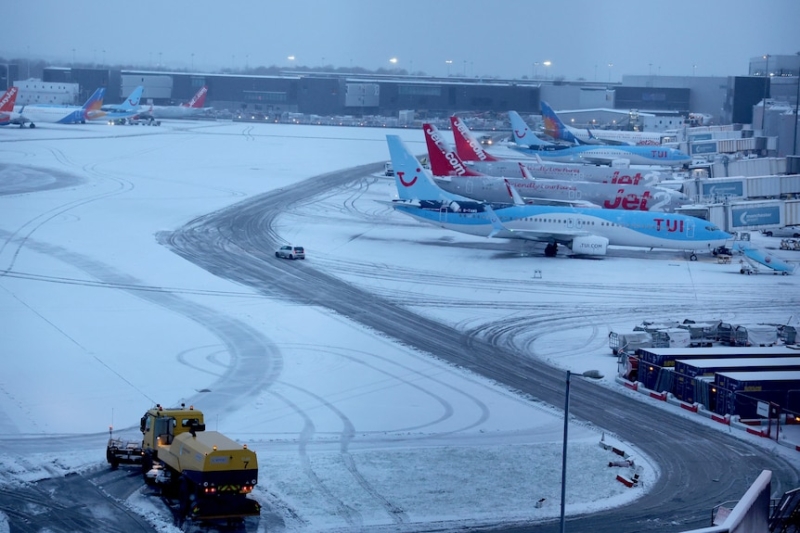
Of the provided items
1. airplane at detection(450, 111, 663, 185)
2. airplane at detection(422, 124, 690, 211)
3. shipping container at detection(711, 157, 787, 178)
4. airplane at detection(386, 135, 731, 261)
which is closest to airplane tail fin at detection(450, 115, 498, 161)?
airplane at detection(450, 111, 663, 185)

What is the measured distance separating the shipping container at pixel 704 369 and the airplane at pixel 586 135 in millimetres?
79263

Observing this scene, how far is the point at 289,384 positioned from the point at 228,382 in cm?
156

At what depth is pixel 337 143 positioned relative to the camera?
383 ft

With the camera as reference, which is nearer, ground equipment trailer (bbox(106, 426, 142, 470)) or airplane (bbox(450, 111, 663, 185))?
ground equipment trailer (bbox(106, 426, 142, 470))

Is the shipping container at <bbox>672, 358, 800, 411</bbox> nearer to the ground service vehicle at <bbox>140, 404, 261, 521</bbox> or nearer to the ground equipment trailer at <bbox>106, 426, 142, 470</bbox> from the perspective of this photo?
the ground service vehicle at <bbox>140, 404, 261, 521</bbox>

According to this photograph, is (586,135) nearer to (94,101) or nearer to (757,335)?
(94,101)

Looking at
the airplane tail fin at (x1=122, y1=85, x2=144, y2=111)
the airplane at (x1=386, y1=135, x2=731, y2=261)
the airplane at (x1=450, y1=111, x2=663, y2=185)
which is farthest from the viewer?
the airplane tail fin at (x1=122, y1=85, x2=144, y2=111)

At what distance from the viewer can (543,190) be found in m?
60.9

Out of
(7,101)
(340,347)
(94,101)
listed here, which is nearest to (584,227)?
(340,347)

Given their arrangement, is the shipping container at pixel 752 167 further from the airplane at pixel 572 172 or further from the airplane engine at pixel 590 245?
the airplane engine at pixel 590 245

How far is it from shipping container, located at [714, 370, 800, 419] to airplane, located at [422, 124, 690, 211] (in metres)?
33.1

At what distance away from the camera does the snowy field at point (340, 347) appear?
19.5m

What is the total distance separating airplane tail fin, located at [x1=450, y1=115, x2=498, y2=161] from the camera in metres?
69.8

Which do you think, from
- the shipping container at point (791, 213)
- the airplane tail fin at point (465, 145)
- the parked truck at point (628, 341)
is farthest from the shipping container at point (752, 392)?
the airplane tail fin at point (465, 145)
